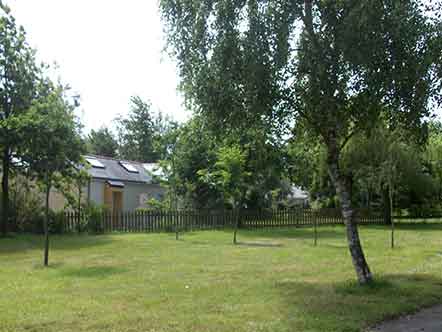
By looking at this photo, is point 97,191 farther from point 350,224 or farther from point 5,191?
point 350,224

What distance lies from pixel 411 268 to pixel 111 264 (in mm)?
7236

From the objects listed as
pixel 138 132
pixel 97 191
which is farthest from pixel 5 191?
pixel 138 132

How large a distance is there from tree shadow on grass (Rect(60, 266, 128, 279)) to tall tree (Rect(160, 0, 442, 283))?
4.10 meters

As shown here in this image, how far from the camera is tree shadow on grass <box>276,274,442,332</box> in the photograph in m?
6.72

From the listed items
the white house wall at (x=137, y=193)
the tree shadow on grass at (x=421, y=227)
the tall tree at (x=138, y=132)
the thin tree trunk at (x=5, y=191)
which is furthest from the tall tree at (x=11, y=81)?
the tall tree at (x=138, y=132)

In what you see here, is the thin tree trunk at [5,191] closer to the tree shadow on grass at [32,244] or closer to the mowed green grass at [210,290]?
the tree shadow on grass at [32,244]

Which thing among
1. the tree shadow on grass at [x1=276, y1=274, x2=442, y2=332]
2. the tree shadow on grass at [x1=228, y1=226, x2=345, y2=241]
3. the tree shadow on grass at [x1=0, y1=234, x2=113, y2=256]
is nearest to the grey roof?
the tree shadow on grass at [x1=0, y1=234, x2=113, y2=256]

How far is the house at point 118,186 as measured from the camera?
110ft

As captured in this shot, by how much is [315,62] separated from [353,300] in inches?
163

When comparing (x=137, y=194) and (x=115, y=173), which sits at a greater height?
(x=115, y=173)

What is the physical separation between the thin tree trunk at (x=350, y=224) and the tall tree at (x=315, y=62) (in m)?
0.02

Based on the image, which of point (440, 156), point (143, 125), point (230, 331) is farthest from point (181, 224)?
point (143, 125)

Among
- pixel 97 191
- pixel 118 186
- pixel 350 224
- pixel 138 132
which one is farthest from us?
pixel 138 132

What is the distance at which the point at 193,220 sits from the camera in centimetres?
2805
